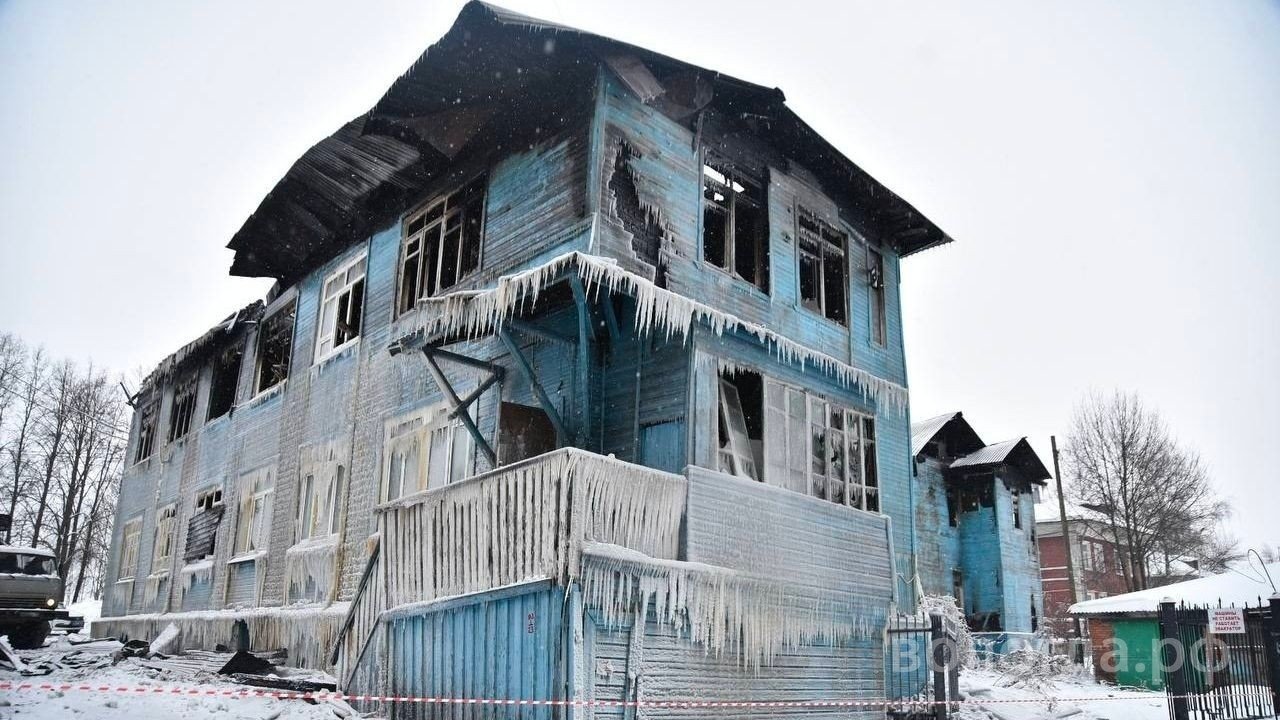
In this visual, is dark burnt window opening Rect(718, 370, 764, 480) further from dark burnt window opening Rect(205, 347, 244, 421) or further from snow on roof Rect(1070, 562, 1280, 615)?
snow on roof Rect(1070, 562, 1280, 615)

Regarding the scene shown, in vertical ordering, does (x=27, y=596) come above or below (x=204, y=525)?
below

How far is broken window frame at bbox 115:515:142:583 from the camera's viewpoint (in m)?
24.1

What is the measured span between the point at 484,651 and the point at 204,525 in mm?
13689

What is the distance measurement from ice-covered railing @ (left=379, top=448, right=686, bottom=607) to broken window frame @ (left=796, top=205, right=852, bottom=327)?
6134 mm

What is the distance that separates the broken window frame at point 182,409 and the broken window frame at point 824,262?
16.8 metres

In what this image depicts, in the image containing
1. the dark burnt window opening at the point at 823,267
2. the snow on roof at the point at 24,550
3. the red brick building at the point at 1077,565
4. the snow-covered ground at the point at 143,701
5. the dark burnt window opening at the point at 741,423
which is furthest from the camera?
the red brick building at the point at 1077,565

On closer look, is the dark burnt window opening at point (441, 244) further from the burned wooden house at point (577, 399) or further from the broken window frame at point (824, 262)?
the broken window frame at point (824, 262)

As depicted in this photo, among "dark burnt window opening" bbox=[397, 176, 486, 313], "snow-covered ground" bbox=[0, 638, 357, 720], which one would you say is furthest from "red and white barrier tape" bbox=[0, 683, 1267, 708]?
"dark burnt window opening" bbox=[397, 176, 486, 313]

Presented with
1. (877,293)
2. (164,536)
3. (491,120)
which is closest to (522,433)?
(491,120)

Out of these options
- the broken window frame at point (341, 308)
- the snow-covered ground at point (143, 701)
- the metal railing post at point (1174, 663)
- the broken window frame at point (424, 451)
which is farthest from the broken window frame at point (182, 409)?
the metal railing post at point (1174, 663)

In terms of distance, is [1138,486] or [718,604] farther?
[1138,486]

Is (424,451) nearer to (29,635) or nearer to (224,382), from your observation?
(29,635)

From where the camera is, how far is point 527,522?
903cm

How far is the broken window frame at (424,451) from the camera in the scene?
12.9 metres
